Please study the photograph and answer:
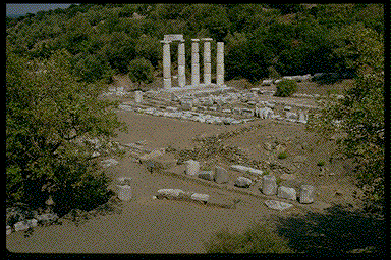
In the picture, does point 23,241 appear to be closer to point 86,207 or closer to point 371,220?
point 86,207

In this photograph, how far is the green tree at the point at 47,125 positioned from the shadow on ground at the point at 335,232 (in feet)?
20.6

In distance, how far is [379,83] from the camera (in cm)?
931

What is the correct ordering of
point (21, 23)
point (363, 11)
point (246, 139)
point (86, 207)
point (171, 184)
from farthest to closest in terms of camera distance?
1. point (21, 23)
2. point (363, 11)
3. point (246, 139)
4. point (171, 184)
5. point (86, 207)

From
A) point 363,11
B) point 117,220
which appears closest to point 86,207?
point 117,220

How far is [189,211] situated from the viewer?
1405 cm

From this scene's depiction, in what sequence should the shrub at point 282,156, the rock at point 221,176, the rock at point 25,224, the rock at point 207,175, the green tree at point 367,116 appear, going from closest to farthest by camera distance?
the green tree at point 367,116 → the rock at point 25,224 → the rock at point 221,176 → the rock at point 207,175 → the shrub at point 282,156

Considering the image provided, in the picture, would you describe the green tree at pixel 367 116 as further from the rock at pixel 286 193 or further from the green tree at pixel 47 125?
the green tree at pixel 47 125

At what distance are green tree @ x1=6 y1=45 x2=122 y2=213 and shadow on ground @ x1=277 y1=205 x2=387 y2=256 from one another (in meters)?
6.29

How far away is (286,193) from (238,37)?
36963 mm

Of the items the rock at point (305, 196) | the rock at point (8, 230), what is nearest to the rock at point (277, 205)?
the rock at point (305, 196)

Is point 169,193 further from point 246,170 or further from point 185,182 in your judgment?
point 246,170

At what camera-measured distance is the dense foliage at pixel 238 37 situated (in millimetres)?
40641

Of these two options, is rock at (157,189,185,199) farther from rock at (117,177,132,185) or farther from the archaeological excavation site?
rock at (117,177,132,185)

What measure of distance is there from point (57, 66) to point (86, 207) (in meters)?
5.01
